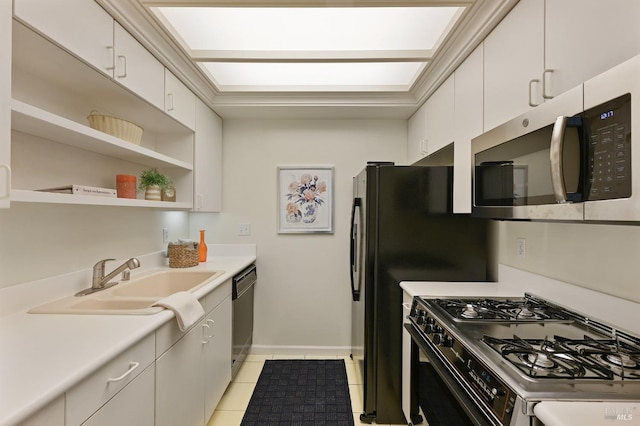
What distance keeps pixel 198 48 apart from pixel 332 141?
1.42m

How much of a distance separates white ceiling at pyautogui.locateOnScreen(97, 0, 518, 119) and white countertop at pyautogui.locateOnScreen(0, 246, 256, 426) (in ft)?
4.58

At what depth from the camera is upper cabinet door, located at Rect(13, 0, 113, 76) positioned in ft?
3.43

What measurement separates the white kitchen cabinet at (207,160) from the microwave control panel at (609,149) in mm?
2366

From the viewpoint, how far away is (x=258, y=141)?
2.99 metres

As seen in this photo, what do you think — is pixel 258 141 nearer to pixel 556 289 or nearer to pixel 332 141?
pixel 332 141

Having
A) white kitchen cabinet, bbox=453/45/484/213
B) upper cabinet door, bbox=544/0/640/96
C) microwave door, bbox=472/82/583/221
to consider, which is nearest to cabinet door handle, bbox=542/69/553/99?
upper cabinet door, bbox=544/0/640/96

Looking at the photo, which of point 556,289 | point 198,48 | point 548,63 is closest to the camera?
point 548,63

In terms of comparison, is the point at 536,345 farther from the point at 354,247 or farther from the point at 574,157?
the point at 354,247

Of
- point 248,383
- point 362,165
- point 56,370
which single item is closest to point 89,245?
point 56,370

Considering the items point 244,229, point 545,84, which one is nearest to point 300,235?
point 244,229

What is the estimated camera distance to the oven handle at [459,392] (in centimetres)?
90

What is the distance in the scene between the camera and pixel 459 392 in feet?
3.42

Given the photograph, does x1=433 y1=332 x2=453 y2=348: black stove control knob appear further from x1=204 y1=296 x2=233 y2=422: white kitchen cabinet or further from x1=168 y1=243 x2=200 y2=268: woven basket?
x1=168 y1=243 x2=200 y2=268: woven basket

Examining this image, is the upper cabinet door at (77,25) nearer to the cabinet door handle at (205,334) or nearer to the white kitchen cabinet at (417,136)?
the cabinet door handle at (205,334)
